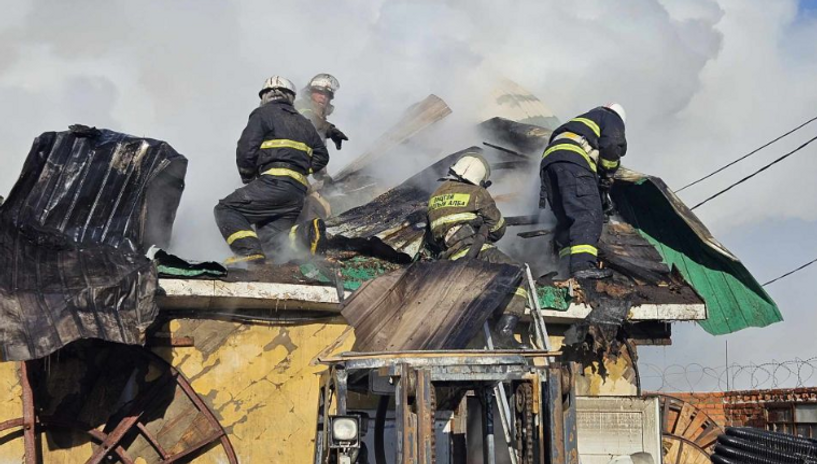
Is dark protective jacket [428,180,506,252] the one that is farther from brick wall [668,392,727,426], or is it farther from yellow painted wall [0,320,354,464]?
brick wall [668,392,727,426]

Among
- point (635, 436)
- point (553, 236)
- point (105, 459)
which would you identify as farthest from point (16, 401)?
point (553, 236)

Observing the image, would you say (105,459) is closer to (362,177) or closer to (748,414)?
(362,177)

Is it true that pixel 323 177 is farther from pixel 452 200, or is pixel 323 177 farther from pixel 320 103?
pixel 452 200

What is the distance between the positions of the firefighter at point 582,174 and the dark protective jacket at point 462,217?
1.01 metres

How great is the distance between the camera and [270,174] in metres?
8.91

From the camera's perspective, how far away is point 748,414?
14.6m

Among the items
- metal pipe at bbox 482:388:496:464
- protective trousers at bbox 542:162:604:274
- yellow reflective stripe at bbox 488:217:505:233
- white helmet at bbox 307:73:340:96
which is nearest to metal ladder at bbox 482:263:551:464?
metal pipe at bbox 482:388:496:464

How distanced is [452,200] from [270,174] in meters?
1.73

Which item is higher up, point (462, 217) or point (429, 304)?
point (462, 217)

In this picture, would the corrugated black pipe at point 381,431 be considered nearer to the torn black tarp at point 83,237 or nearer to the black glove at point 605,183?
the torn black tarp at point 83,237

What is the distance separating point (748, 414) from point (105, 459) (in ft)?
34.3

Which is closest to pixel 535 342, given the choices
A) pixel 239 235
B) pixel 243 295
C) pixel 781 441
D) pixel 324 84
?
pixel 781 441

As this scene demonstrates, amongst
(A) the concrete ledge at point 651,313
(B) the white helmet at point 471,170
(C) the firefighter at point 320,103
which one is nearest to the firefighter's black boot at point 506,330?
(A) the concrete ledge at point 651,313

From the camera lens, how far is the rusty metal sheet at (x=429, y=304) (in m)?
6.52
